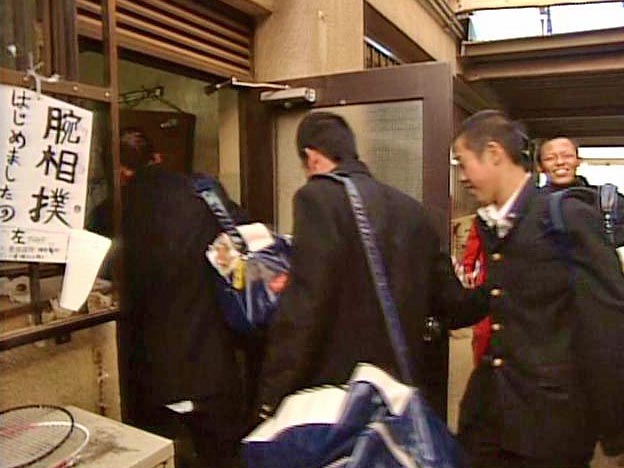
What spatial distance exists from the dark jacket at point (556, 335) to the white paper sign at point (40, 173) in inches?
47.1

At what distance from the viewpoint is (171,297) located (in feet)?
6.23

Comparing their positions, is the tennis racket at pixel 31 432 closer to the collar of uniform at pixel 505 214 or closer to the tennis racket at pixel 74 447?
the tennis racket at pixel 74 447

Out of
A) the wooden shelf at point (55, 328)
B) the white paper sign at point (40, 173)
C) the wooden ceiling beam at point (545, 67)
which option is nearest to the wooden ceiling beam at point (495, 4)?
the wooden ceiling beam at point (545, 67)

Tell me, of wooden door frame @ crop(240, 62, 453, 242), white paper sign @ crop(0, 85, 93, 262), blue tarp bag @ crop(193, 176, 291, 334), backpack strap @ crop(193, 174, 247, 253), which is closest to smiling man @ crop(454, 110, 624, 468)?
wooden door frame @ crop(240, 62, 453, 242)

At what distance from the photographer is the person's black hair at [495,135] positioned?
160 cm

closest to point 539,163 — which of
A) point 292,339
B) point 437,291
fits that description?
point 437,291

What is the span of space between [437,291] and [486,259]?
8.4 inches

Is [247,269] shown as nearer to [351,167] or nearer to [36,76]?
[351,167]

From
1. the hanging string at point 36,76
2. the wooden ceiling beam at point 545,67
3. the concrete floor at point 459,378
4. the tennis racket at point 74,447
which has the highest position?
the wooden ceiling beam at point 545,67

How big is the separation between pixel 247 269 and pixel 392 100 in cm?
103

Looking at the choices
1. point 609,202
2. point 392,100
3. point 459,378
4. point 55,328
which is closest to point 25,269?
point 55,328

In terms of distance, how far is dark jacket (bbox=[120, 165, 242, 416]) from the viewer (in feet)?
6.20

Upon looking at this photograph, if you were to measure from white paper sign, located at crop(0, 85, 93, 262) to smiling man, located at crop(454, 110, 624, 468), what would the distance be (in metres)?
1.09

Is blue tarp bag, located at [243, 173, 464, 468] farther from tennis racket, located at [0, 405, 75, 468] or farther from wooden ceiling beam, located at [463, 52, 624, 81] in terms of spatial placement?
wooden ceiling beam, located at [463, 52, 624, 81]
